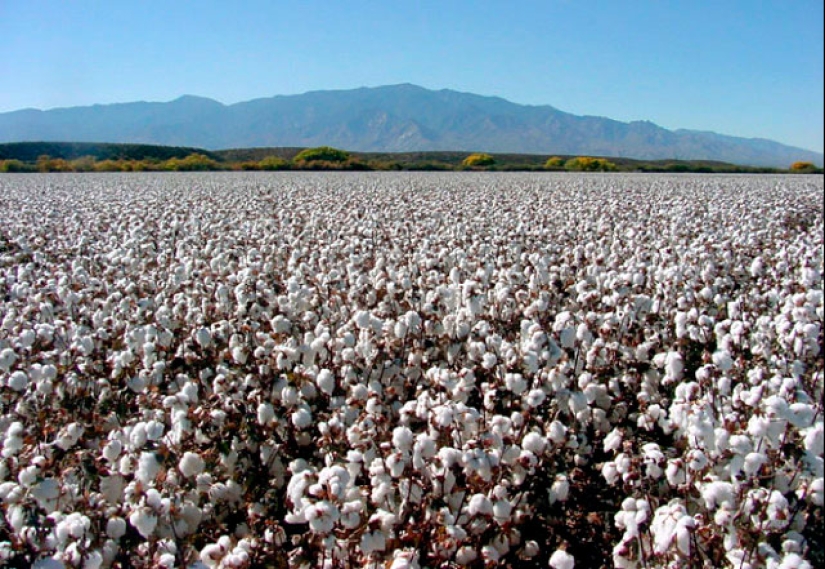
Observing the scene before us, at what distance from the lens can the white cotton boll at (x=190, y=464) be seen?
3.64 meters

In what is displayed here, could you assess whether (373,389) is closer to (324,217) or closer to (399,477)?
(399,477)

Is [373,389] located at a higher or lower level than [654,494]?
higher

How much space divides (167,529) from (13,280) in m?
7.47

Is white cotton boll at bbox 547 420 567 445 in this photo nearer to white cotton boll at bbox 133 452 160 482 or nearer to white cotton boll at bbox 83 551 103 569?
white cotton boll at bbox 133 452 160 482

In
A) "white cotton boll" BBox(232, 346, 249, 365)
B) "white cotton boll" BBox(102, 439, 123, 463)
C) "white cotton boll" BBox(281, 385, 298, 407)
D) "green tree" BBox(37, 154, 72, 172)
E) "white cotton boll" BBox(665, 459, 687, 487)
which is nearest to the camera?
"white cotton boll" BBox(665, 459, 687, 487)

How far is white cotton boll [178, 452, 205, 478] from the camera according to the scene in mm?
3637

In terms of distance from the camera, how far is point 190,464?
12.0 feet

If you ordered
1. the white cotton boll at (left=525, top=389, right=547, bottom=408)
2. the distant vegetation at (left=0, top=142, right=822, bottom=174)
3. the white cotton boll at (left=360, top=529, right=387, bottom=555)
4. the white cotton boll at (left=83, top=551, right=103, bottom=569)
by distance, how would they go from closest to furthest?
the white cotton boll at (left=83, top=551, right=103, bottom=569)
the white cotton boll at (left=360, top=529, right=387, bottom=555)
the white cotton boll at (left=525, top=389, right=547, bottom=408)
the distant vegetation at (left=0, top=142, right=822, bottom=174)

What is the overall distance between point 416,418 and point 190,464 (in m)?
1.24

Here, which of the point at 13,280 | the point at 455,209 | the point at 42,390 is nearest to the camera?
the point at 42,390

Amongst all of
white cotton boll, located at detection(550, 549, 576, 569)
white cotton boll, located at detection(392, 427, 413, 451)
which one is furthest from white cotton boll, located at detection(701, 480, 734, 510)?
white cotton boll, located at detection(392, 427, 413, 451)

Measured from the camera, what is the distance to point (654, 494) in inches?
153

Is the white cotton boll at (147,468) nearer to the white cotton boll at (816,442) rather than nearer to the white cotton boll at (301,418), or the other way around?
the white cotton boll at (301,418)

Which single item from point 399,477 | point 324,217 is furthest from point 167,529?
point 324,217
